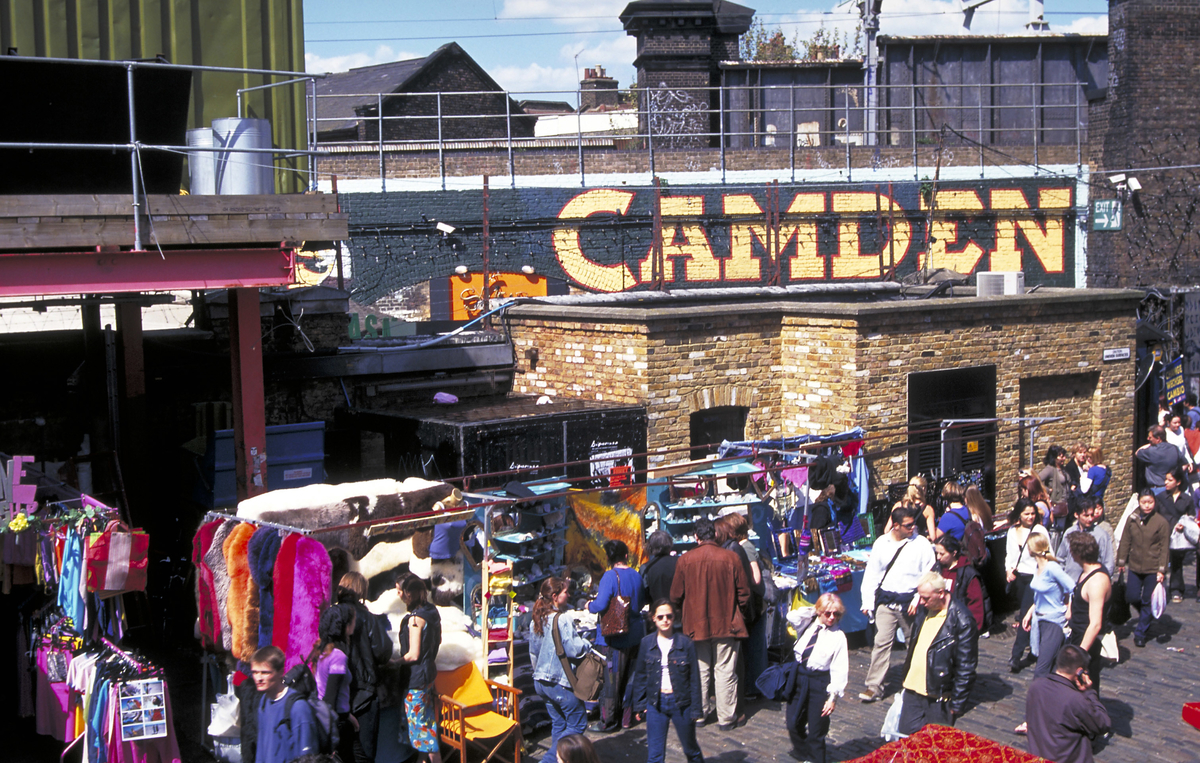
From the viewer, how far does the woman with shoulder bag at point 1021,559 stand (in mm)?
10289

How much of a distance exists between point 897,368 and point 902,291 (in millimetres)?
6356

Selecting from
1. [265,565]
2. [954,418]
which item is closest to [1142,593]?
[954,418]

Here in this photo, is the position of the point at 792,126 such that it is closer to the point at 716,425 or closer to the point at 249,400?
the point at 716,425

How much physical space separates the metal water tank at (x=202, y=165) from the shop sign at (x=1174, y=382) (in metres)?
16.4

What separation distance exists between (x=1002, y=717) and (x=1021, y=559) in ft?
6.53

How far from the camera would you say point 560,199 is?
2177 centimetres

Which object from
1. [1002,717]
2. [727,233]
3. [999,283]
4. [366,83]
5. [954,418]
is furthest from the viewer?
[366,83]

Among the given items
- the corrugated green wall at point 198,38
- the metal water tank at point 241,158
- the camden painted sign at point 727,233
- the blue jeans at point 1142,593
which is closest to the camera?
the metal water tank at point 241,158

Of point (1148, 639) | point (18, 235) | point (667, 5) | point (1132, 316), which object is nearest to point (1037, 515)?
point (1148, 639)

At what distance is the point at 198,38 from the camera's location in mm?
12391

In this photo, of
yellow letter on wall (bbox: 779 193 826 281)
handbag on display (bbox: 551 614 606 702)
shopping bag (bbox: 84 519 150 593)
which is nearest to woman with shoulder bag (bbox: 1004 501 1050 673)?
handbag on display (bbox: 551 614 606 702)

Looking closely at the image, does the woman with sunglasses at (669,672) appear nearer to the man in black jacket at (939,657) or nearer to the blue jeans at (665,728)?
the blue jeans at (665,728)

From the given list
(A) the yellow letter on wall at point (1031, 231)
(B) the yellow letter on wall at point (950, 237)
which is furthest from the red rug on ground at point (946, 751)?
(A) the yellow letter on wall at point (1031, 231)

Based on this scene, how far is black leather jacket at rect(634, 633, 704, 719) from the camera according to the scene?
7.55 meters
